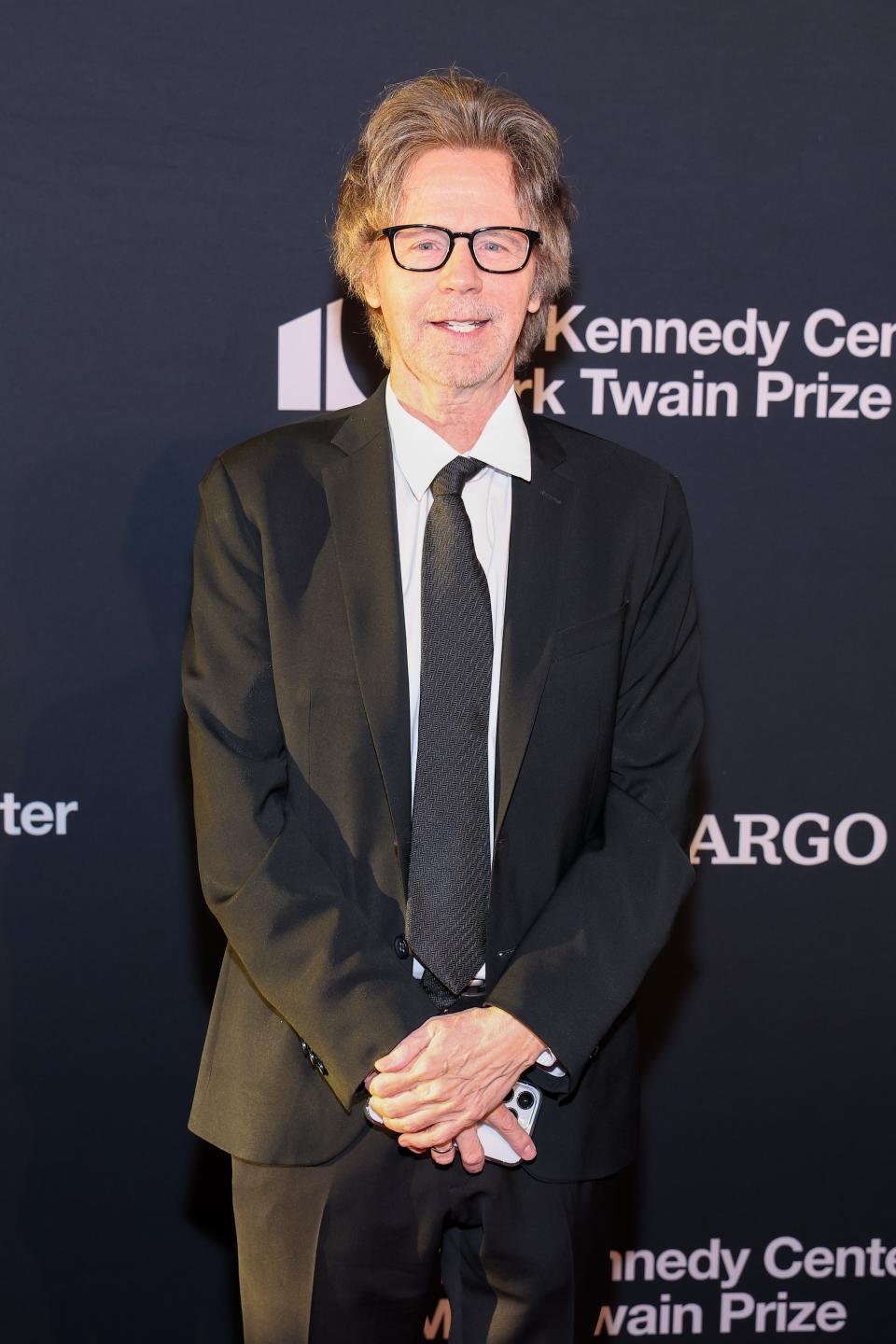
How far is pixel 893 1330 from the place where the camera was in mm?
2895

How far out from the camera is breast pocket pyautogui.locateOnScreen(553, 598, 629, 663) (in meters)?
1.82

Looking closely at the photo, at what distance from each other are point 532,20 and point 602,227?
0.36 metres

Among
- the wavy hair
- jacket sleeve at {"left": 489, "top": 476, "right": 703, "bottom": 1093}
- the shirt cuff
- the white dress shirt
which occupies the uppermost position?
the wavy hair

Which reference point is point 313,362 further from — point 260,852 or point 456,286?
point 260,852

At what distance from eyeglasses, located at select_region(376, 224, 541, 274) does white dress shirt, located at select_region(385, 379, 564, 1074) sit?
17 centimetres

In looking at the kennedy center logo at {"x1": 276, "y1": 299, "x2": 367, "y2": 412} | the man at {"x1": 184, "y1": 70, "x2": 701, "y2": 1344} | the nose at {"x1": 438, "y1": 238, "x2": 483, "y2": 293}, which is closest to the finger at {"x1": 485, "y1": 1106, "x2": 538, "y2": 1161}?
the man at {"x1": 184, "y1": 70, "x2": 701, "y2": 1344}

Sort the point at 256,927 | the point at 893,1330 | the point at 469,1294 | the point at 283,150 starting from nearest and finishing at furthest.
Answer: the point at 256,927 → the point at 469,1294 → the point at 283,150 → the point at 893,1330

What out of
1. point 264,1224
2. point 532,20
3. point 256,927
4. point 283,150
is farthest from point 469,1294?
point 532,20

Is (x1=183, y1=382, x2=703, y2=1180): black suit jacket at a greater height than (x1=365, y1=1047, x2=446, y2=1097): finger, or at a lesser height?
greater

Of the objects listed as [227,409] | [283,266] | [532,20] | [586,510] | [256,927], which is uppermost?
[532,20]

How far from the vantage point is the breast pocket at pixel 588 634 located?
1.82 metres

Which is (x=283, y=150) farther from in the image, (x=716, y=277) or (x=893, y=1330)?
(x=893, y=1330)

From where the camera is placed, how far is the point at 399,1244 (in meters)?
1.80

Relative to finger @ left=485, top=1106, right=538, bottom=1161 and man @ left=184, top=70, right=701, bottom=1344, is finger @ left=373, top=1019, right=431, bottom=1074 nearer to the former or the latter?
man @ left=184, top=70, right=701, bottom=1344
